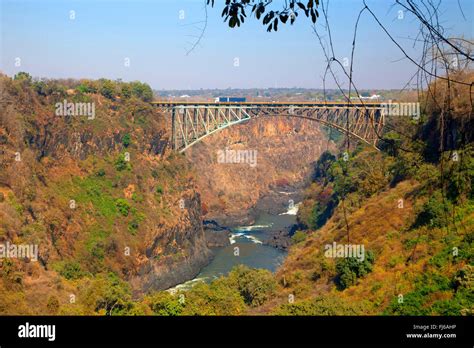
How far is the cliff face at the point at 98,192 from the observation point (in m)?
29.8

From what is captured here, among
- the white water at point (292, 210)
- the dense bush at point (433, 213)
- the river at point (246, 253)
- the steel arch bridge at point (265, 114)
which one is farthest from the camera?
the white water at point (292, 210)

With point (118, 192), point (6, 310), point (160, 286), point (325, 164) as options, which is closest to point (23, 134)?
point (118, 192)

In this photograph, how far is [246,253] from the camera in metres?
42.4

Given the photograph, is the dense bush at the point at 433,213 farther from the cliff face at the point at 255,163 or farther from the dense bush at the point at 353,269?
the cliff face at the point at 255,163

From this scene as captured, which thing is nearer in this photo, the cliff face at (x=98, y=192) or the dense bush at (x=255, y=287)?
the dense bush at (x=255, y=287)

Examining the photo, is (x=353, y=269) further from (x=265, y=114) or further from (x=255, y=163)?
(x=255, y=163)

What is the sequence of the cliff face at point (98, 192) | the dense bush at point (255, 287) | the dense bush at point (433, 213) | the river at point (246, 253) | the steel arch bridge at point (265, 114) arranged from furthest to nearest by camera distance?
the steel arch bridge at point (265, 114)
the river at point (246, 253)
the cliff face at point (98, 192)
the dense bush at point (255, 287)
the dense bush at point (433, 213)

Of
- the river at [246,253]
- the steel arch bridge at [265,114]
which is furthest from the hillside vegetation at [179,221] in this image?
the steel arch bridge at [265,114]

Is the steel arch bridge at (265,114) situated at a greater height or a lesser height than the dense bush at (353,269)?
greater

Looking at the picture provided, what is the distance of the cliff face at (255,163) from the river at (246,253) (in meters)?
3.58

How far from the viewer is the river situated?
3819 cm

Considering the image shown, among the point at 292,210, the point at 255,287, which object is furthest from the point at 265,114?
the point at 255,287
